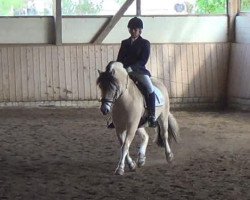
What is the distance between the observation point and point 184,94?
12.9 meters

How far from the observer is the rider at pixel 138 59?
6.54 m

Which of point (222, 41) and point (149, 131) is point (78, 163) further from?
point (222, 41)

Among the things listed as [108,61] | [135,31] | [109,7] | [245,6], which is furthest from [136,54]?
[245,6]

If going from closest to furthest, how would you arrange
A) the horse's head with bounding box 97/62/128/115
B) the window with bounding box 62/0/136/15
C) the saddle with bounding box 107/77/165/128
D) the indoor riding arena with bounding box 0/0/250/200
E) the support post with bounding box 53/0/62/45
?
the horse's head with bounding box 97/62/128/115 → the saddle with bounding box 107/77/165/128 → the indoor riding arena with bounding box 0/0/250/200 → the support post with bounding box 53/0/62/45 → the window with bounding box 62/0/136/15

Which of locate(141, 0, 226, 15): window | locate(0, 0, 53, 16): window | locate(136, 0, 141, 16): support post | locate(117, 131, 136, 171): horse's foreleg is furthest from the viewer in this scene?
locate(141, 0, 226, 15): window

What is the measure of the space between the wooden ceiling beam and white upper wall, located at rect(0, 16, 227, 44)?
10cm

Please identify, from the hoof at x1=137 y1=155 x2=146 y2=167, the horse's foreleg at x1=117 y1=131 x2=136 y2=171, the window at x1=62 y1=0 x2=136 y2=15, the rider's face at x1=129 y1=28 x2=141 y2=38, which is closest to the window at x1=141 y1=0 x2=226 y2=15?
the window at x1=62 y1=0 x2=136 y2=15

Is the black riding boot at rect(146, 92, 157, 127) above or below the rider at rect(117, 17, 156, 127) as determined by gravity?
below

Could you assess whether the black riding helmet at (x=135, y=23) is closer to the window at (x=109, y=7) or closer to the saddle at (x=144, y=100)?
the saddle at (x=144, y=100)

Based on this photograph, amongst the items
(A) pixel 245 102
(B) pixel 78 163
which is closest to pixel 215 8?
(A) pixel 245 102

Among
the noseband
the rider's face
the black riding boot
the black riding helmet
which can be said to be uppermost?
the black riding helmet

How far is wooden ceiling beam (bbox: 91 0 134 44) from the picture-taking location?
40.9 ft

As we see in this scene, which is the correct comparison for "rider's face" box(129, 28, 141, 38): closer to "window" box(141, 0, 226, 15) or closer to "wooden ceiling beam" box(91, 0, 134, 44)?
"wooden ceiling beam" box(91, 0, 134, 44)

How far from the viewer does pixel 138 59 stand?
6652 mm
